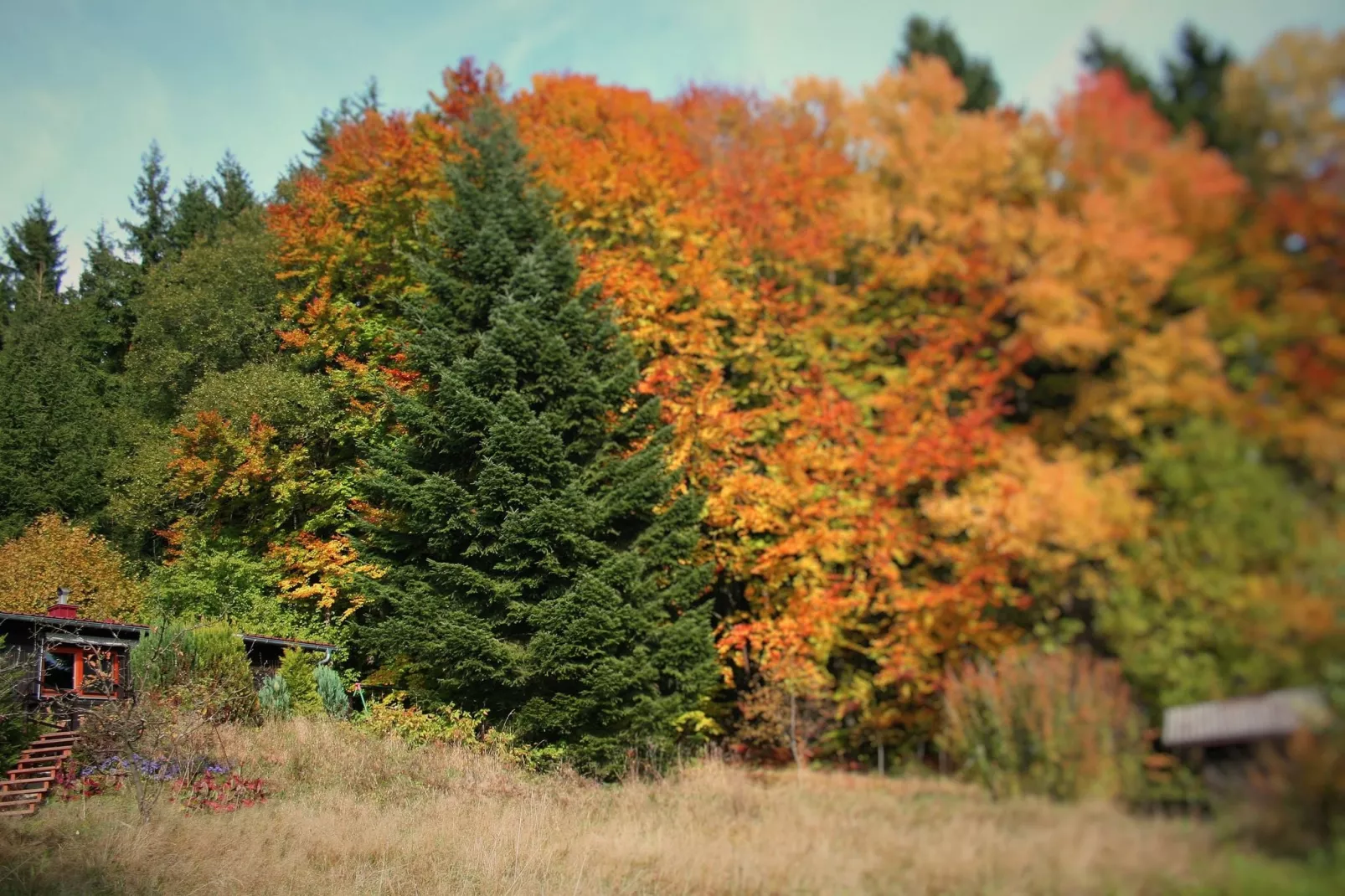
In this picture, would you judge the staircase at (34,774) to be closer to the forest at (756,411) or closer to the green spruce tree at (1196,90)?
the forest at (756,411)

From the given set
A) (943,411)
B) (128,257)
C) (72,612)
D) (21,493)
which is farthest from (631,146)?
(128,257)

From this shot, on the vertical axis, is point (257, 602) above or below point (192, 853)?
above

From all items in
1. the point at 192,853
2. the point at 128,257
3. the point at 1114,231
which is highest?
the point at 128,257

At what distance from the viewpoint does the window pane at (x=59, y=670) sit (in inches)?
824

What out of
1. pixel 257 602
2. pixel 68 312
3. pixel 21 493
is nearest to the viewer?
pixel 257 602

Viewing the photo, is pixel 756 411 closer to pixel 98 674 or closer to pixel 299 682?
pixel 98 674

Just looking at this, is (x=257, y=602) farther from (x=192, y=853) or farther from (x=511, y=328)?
(x=192, y=853)

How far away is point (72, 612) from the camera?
22.3m

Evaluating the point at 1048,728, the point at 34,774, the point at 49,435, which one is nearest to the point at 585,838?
the point at 1048,728

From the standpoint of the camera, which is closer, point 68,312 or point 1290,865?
point 1290,865

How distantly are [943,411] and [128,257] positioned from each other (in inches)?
1937

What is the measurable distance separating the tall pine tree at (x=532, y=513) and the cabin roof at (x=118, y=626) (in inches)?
265

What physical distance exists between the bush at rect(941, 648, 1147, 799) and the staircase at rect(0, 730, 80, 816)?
13.3 m

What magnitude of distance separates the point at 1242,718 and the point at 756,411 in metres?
9.73
